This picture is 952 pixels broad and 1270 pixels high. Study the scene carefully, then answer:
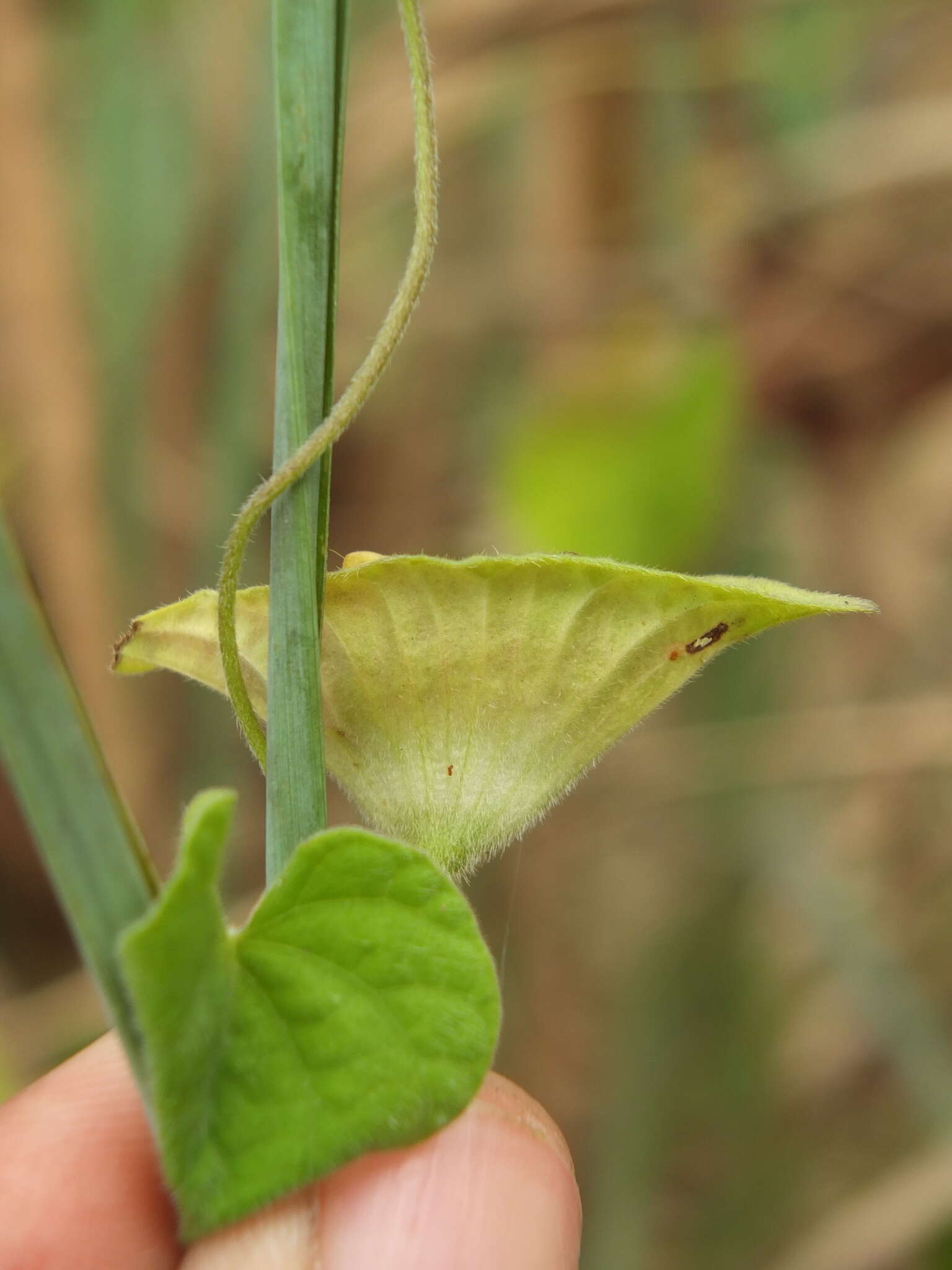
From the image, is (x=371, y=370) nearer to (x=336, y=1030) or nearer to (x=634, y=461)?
(x=336, y=1030)

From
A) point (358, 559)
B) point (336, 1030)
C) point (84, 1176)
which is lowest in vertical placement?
point (84, 1176)

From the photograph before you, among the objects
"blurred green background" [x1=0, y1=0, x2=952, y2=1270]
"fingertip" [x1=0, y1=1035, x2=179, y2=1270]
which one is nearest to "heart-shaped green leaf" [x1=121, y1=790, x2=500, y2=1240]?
"fingertip" [x1=0, y1=1035, x2=179, y2=1270]

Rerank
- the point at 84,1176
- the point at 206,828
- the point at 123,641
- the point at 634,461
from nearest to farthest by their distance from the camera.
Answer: the point at 206,828, the point at 123,641, the point at 84,1176, the point at 634,461

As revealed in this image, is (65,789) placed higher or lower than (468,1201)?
higher

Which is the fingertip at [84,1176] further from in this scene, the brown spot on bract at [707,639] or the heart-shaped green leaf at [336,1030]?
the brown spot on bract at [707,639]

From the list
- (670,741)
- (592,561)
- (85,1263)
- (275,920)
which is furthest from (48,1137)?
(670,741)

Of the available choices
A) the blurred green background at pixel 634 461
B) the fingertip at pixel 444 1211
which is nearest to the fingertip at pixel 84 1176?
the fingertip at pixel 444 1211

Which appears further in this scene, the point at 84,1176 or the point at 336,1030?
the point at 84,1176

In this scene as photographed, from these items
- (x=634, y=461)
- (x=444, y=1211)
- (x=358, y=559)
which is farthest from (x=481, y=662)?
(x=634, y=461)
